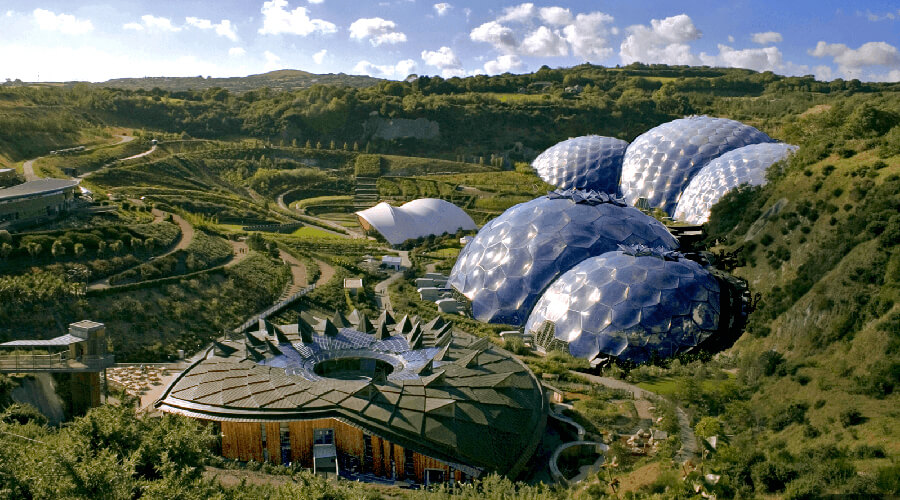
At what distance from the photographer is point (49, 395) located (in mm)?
24500

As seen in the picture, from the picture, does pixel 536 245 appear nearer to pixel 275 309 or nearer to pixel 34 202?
pixel 275 309

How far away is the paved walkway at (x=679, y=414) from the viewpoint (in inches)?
806

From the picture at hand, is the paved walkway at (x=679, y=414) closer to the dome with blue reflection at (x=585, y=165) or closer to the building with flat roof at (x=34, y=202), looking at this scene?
the building with flat roof at (x=34, y=202)

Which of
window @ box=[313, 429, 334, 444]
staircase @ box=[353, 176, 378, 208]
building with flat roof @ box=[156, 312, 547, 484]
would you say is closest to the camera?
building with flat roof @ box=[156, 312, 547, 484]

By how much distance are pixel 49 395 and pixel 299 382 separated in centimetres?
861

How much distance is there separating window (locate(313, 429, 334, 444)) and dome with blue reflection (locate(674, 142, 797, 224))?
32.6 metres

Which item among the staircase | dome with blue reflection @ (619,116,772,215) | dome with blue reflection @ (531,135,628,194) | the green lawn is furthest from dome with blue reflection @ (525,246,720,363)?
the staircase

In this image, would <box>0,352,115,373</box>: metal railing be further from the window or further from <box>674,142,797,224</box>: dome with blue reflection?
<box>674,142,797,224</box>: dome with blue reflection

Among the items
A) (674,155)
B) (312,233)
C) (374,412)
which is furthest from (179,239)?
(674,155)

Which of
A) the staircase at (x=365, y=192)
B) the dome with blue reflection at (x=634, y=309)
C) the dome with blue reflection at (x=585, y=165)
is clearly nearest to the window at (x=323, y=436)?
the dome with blue reflection at (x=634, y=309)

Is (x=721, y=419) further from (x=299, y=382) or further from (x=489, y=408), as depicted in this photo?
(x=299, y=382)

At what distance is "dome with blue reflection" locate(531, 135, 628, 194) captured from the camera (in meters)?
62.5

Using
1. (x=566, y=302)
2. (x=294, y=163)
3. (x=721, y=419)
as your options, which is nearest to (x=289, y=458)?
(x=721, y=419)

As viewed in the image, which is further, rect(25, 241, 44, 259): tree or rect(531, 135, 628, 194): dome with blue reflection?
rect(531, 135, 628, 194): dome with blue reflection
